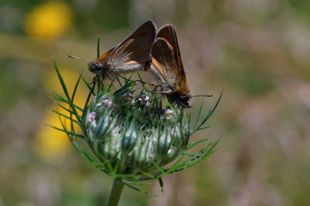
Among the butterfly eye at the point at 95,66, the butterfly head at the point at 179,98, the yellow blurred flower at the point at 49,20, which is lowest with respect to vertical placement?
the butterfly head at the point at 179,98

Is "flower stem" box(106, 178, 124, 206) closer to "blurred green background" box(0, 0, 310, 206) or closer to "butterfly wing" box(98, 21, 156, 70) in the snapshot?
"butterfly wing" box(98, 21, 156, 70)

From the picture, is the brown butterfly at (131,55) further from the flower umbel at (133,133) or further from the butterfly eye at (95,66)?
the flower umbel at (133,133)

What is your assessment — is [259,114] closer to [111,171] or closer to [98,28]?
[98,28]

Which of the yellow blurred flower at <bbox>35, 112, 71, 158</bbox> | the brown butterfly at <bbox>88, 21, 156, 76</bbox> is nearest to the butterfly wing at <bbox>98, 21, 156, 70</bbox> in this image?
the brown butterfly at <bbox>88, 21, 156, 76</bbox>

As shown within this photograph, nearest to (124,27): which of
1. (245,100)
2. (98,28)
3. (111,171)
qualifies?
(98,28)

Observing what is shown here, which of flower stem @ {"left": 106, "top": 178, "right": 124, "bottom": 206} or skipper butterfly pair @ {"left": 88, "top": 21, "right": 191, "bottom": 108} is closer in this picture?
flower stem @ {"left": 106, "top": 178, "right": 124, "bottom": 206}

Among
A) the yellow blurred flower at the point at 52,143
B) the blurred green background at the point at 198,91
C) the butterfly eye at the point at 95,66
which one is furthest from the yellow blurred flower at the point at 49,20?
the butterfly eye at the point at 95,66
